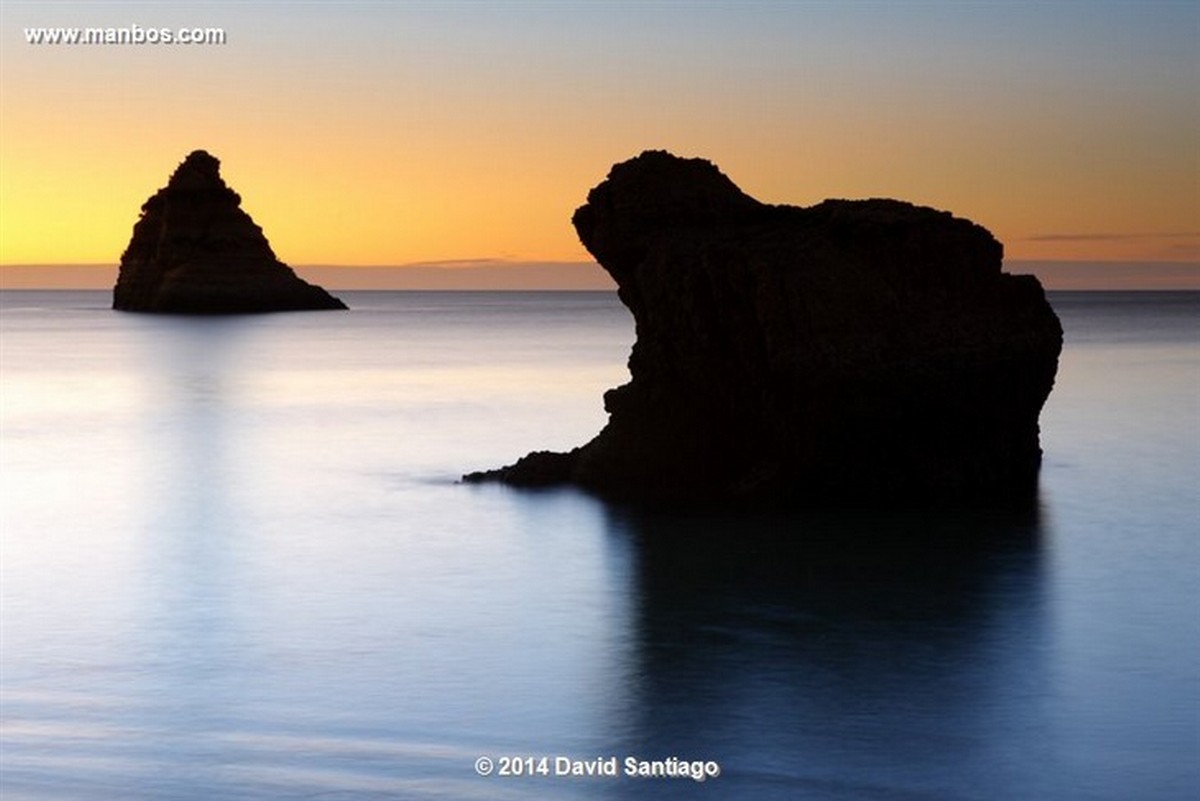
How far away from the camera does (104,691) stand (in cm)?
1348

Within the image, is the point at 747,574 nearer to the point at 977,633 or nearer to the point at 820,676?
the point at 977,633

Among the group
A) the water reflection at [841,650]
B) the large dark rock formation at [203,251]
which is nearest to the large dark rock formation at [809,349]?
the water reflection at [841,650]

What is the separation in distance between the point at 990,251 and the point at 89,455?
17293 millimetres

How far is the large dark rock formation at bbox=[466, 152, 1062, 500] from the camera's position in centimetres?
2091

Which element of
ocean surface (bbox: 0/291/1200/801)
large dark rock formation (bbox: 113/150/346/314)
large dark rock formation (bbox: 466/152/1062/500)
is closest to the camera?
ocean surface (bbox: 0/291/1200/801)

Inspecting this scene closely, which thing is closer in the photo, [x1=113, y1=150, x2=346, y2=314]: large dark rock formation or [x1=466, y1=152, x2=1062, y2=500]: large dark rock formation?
[x1=466, y1=152, x2=1062, y2=500]: large dark rock formation

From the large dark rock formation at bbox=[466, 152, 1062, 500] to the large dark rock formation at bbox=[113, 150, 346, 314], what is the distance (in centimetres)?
11076

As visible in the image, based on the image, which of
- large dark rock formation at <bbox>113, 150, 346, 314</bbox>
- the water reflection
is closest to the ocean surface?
the water reflection

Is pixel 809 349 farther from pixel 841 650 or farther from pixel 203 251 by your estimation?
pixel 203 251

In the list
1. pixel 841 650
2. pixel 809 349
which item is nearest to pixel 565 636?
pixel 841 650

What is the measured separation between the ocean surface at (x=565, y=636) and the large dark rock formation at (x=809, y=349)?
0.96 metres

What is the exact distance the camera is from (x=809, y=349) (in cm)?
2073

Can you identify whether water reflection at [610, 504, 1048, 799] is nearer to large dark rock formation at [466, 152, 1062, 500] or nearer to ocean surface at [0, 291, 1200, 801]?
ocean surface at [0, 291, 1200, 801]

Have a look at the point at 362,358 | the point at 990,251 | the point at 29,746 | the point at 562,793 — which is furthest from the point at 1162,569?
the point at 362,358
